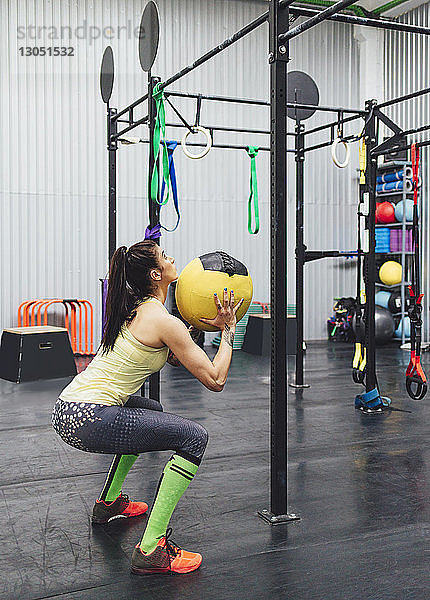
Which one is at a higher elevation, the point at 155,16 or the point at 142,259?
the point at 155,16

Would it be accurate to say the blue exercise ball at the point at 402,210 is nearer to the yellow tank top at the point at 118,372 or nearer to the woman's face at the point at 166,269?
the woman's face at the point at 166,269

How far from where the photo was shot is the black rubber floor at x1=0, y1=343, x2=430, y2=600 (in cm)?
241

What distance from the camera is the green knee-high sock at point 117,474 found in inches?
115

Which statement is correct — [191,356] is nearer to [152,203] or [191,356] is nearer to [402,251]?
[152,203]

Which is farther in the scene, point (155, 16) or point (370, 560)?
point (155, 16)

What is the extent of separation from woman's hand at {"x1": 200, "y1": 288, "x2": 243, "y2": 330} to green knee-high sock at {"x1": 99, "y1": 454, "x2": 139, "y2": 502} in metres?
0.65

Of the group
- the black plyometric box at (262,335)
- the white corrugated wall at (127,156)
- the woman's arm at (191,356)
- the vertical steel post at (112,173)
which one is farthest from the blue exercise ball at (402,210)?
the woman's arm at (191,356)

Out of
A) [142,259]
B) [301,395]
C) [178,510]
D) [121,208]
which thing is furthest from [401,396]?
[121,208]

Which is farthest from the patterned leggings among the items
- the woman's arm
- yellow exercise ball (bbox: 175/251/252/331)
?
yellow exercise ball (bbox: 175/251/252/331)

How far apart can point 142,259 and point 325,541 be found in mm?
1289

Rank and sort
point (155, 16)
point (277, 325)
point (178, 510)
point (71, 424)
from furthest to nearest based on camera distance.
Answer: point (155, 16)
point (178, 510)
point (277, 325)
point (71, 424)

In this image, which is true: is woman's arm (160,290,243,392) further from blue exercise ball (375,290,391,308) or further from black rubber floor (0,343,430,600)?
blue exercise ball (375,290,391,308)

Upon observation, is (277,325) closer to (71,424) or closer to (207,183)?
(71,424)

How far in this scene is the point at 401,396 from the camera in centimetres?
580
